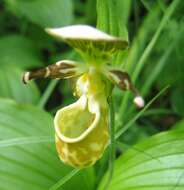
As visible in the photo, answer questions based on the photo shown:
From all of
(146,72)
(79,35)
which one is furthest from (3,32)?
(79,35)

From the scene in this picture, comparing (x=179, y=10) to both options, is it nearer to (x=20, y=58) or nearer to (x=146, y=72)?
(x=146, y=72)

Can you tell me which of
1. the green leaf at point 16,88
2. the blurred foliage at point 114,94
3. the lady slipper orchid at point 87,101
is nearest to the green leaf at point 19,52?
the blurred foliage at point 114,94

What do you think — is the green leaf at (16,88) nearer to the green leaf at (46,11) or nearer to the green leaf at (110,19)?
the green leaf at (46,11)

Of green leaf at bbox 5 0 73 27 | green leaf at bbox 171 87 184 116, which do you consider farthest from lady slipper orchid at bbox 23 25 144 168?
green leaf at bbox 5 0 73 27

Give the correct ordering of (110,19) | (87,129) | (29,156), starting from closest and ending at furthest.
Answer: (87,129) → (110,19) → (29,156)

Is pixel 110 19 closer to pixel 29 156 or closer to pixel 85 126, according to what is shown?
pixel 85 126

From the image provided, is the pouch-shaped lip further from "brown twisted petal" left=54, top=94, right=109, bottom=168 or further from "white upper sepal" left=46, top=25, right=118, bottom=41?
"white upper sepal" left=46, top=25, right=118, bottom=41

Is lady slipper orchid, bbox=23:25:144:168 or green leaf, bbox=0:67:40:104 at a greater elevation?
lady slipper orchid, bbox=23:25:144:168

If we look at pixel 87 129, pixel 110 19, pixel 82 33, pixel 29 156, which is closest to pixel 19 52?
pixel 29 156
